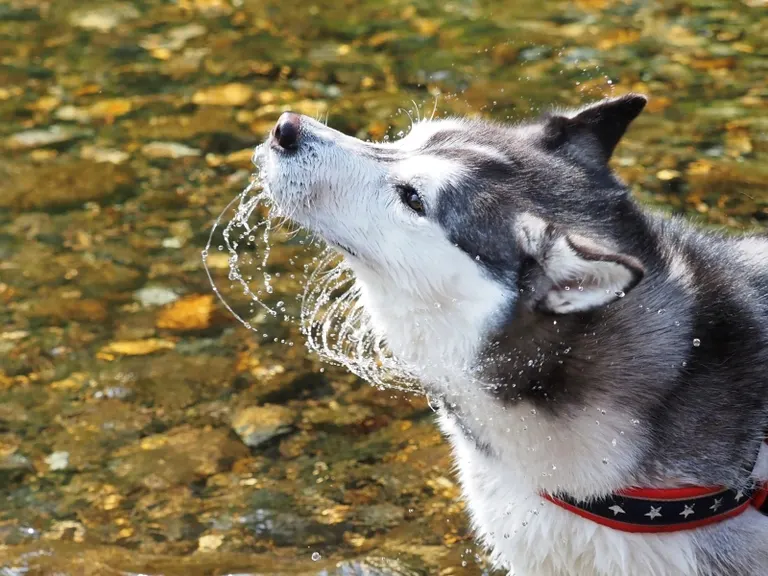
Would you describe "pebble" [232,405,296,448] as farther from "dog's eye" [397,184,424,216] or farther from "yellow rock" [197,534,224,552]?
"dog's eye" [397,184,424,216]

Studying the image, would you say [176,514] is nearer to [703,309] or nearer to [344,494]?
[344,494]

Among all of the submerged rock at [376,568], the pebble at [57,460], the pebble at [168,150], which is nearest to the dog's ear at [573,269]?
the submerged rock at [376,568]

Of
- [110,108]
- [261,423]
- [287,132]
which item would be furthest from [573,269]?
[110,108]

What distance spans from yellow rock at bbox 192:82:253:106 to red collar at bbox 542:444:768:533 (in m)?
5.21

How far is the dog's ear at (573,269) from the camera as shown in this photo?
3.08 m

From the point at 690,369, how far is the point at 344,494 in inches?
73.3

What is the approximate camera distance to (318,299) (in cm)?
453

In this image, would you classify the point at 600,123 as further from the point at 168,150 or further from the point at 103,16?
the point at 103,16

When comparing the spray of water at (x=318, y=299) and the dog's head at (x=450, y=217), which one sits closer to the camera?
the dog's head at (x=450, y=217)

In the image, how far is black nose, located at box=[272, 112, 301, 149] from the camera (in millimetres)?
3775

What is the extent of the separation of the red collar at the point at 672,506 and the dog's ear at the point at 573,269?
2.06 ft

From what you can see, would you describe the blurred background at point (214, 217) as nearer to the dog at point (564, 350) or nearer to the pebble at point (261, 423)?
the pebble at point (261, 423)

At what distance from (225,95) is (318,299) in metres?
3.92

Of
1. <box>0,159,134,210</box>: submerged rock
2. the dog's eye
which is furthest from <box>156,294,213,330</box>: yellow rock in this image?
the dog's eye
